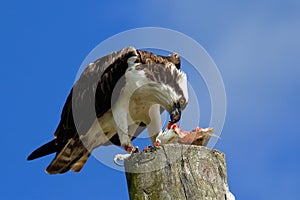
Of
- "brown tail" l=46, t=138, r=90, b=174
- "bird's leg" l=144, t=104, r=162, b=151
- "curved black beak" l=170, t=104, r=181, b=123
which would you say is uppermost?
"bird's leg" l=144, t=104, r=162, b=151

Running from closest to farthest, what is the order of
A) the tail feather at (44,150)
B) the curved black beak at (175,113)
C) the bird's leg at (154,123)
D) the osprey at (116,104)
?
the curved black beak at (175,113), the osprey at (116,104), the bird's leg at (154,123), the tail feather at (44,150)

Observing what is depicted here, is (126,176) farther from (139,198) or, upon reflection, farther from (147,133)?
(147,133)

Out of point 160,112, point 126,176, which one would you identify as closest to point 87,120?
point 160,112

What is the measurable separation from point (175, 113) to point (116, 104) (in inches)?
34.1

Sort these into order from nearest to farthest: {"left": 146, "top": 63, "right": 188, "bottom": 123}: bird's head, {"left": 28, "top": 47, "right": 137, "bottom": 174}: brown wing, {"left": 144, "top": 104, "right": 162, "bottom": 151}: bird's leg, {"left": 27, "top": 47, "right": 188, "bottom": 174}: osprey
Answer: {"left": 146, "top": 63, "right": 188, "bottom": 123}: bird's head, {"left": 27, "top": 47, "right": 188, "bottom": 174}: osprey, {"left": 28, "top": 47, "right": 137, "bottom": 174}: brown wing, {"left": 144, "top": 104, "right": 162, "bottom": 151}: bird's leg

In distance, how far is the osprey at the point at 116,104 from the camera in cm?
838

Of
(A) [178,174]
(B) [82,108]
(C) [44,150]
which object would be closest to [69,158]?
(C) [44,150]

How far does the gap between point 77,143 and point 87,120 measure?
0.47 m

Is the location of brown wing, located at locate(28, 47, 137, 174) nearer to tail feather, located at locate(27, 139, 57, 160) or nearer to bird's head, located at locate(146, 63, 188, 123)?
tail feather, located at locate(27, 139, 57, 160)

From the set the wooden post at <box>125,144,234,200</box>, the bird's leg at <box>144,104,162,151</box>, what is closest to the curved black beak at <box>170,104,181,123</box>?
the bird's leg at <box>144,104,162,151</box>

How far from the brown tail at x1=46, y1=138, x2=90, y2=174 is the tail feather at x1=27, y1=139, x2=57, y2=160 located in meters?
0.12

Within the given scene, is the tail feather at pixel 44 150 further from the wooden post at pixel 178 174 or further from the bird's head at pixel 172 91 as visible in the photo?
the wooden post at pixel 178 174

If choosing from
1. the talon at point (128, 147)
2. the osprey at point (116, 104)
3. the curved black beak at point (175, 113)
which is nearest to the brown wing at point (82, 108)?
the osprey at point (116, 104)

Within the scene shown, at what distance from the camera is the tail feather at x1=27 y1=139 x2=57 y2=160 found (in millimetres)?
8961
